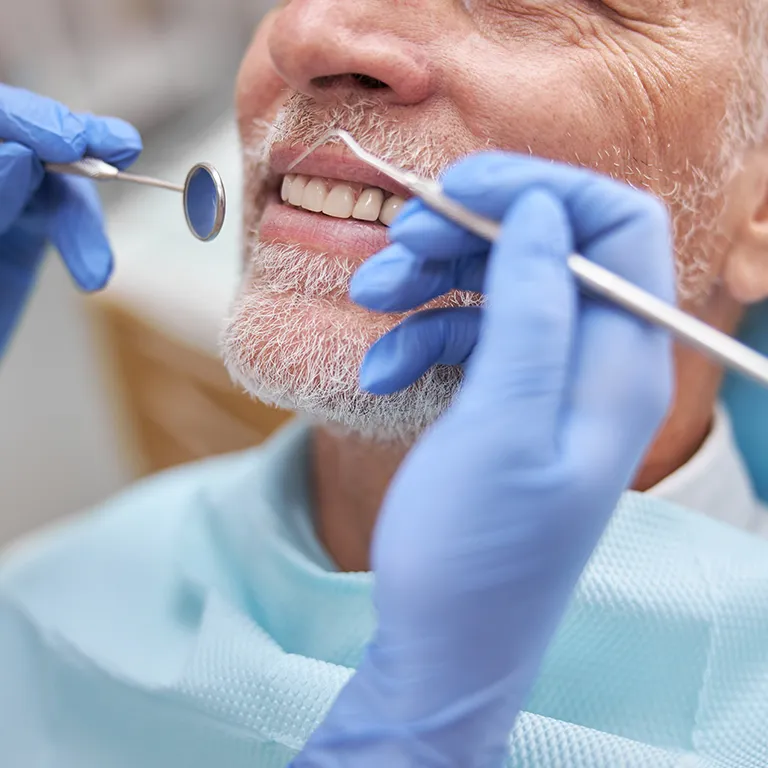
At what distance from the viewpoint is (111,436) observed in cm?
203

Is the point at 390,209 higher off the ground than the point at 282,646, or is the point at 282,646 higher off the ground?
the point at 390,209

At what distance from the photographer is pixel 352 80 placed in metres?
0.74

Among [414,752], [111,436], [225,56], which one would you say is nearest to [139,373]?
[111,436]

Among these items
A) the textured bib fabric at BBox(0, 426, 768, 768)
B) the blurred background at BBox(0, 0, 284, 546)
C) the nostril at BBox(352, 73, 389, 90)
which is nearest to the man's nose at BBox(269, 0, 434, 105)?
the nostril at BBox(352, 73, 389, 90)

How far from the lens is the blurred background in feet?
5.67

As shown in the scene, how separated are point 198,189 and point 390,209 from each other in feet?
0.68

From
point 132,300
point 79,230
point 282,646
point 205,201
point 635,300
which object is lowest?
point 132,300

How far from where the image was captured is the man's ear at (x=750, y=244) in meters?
0.83

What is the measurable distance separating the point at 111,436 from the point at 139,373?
243mm

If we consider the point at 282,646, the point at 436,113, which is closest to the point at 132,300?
the point at 282,646

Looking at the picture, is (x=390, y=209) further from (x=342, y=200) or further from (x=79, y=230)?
(x=79, y=230)

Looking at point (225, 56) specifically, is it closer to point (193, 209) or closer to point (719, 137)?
point (193, 209)

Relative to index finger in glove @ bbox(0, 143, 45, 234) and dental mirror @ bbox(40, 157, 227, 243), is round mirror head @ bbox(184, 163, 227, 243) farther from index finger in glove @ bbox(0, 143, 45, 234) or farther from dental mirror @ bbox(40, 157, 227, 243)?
index finger in glove @ bbox(0, 143, 45, 234)

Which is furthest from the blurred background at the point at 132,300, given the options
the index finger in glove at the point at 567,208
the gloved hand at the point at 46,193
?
the index finger in glove at the point at 567,208
